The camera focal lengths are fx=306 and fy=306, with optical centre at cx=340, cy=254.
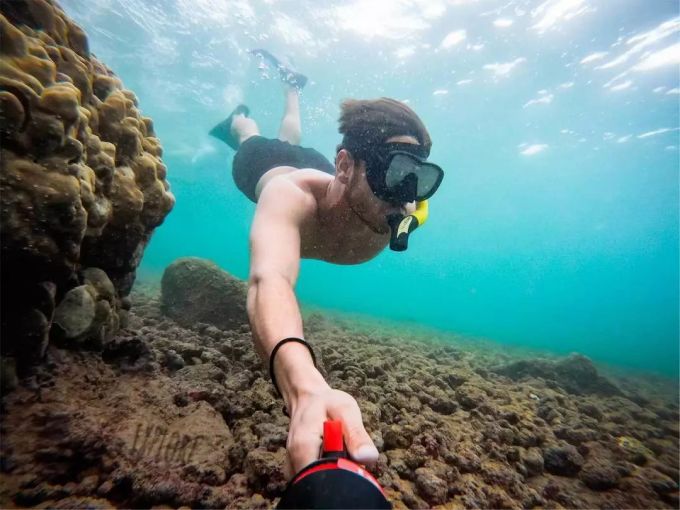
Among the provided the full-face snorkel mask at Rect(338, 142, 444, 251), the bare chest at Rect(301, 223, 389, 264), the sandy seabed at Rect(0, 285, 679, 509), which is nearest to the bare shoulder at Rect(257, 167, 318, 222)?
the bare chest at Rect(301, 223, 389, 264)

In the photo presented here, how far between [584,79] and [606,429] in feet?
68.0

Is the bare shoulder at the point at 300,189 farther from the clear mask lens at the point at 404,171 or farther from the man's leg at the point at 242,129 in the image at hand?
the man's leg at the point at 242,129

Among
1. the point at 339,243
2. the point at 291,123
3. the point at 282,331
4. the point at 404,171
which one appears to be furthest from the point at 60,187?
the point at 291,123

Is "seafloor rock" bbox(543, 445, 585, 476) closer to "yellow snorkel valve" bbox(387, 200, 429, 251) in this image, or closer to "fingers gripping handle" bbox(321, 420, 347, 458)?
"yellow snorkel valve" bbox(387, 200, 429, 251)

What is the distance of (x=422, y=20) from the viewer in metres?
14.4

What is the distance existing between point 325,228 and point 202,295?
9.36 ft

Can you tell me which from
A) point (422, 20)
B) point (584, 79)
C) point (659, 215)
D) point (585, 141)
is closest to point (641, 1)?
point (584, 79)

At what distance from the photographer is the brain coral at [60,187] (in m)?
1.59

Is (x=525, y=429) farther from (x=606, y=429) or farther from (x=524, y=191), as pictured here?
(x=524, y=191)

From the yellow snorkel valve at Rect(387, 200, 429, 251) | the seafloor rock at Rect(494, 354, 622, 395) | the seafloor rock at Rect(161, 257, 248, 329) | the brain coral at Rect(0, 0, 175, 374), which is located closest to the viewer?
the brain coral at Rect(0, 0, 175, 374)

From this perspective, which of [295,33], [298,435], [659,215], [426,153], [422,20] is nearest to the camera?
[298,435]

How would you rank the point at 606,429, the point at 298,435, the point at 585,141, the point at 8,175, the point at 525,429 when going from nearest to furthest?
1. the point at 298,435
2. the point at 8,175
3. the point at 525,429
4. the point at 606,429
5. the point at 585,141

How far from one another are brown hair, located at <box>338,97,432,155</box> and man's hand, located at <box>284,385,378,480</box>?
90.2 inches

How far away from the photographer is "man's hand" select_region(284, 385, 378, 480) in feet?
2.90
